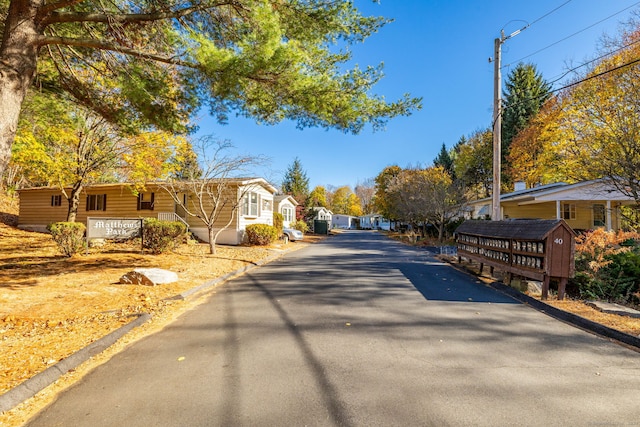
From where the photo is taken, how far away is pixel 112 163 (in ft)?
46.9

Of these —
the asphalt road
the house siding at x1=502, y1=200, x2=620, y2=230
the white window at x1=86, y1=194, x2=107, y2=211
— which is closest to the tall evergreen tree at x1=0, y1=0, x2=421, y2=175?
the asphalt road

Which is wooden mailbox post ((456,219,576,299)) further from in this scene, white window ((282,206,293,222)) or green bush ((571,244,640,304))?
white window ((282,206,293,222))

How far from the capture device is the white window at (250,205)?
1746 cm

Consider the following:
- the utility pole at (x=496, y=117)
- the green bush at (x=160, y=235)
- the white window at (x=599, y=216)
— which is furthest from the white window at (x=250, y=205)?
the white window at (x=599, y=216)

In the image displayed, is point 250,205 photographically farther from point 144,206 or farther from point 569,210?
point 569,210

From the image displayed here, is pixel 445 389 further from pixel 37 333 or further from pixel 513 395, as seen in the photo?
pixel 37 333

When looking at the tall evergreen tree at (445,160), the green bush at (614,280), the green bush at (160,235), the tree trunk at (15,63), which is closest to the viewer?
the tree trunk at (15,63)

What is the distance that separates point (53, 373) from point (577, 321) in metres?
6.60

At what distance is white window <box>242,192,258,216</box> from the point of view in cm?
1746

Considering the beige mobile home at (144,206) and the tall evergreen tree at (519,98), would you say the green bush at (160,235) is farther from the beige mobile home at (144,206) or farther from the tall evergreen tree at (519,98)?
the tall evergreen tree at (519,98)

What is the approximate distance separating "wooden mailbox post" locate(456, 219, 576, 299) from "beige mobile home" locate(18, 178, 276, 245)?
435 inches

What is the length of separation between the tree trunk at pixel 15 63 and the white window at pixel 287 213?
23.2 m

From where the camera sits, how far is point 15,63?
4.22 m

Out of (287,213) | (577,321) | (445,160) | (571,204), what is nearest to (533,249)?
(577,321)
